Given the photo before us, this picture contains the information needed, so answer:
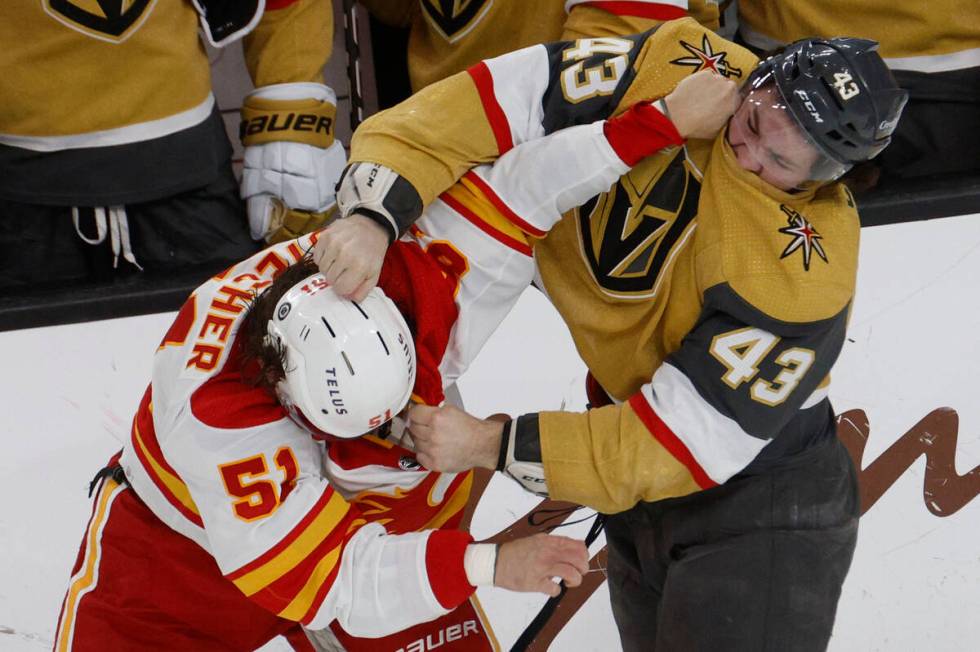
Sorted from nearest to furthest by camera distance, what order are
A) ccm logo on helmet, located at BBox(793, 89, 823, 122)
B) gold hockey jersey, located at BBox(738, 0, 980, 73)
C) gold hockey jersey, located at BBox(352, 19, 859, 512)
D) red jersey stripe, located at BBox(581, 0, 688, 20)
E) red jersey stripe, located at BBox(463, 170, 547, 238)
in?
ccm logo on helmet, located at BBox(793, 89, 823, 122) → gold hockey jersey, located at BBox(352, 19, 859, 512) → red jersey stripe, located at BBox(463, 170, 547, 238) → red jersey stripe, located at BBox(581, 0, 688, 20) → gold hockey jersey, located at BBox(738, 0, 980, 73)

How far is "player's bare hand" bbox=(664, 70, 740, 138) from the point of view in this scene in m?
1.32

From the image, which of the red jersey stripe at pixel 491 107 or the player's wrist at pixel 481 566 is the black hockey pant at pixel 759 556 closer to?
the player's wrist at pixel 481 566

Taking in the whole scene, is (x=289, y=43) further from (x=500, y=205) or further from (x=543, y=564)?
(x=543, y=564)

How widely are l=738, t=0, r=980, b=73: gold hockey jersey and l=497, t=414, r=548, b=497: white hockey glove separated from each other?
3.27ft

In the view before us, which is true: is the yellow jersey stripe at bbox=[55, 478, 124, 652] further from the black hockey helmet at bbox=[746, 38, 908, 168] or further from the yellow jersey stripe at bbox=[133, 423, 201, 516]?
the black hockey helmet at bbox=[746, 38, 908, 168]

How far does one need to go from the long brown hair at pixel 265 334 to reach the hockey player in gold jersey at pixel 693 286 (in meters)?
0.10

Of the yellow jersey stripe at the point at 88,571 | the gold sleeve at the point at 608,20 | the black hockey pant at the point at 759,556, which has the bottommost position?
the black hockey pant at the point at 759,556

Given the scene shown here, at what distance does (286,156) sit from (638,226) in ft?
2.70

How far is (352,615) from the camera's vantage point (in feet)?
4.46

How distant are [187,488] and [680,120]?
78 centimetres

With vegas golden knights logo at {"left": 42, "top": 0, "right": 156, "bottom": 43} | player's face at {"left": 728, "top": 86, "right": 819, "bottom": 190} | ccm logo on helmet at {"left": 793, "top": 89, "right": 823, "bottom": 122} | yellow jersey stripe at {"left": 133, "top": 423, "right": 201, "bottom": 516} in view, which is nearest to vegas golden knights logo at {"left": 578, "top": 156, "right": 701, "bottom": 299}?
player's face at {"left": 728, "top": 86, "right": 819, "bottom": 190}

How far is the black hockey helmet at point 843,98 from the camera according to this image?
1226 millimetres

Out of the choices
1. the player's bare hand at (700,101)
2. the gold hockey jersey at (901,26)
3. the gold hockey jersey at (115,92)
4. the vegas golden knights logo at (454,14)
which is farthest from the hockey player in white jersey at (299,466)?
the gold hockey jersey at (901,26)

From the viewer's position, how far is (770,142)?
1278 millimetres
